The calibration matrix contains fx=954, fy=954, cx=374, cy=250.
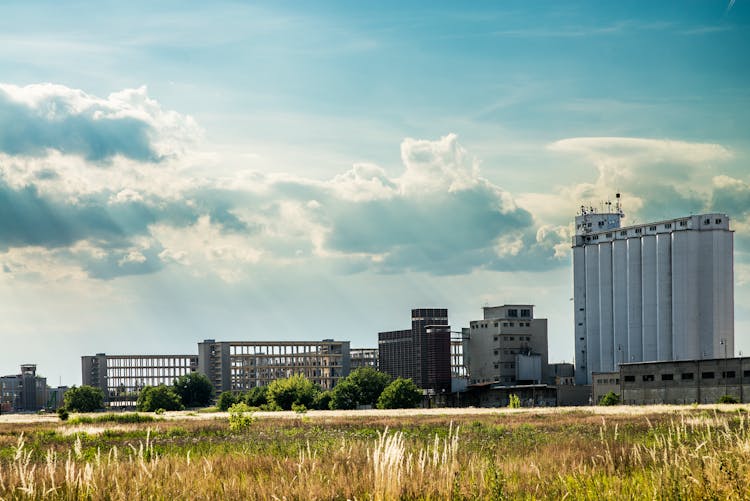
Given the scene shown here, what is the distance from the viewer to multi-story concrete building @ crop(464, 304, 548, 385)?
586ft

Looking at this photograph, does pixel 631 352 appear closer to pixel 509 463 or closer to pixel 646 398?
pixel 646 398

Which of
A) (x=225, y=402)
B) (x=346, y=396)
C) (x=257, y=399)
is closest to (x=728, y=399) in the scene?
(x=346, y=396)

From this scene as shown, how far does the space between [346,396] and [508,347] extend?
3816 centimetres

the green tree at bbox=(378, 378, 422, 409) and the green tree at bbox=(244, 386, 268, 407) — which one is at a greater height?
the green tree at bbox=(378, 378, 422, 409)

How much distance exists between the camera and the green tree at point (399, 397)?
146375 mm

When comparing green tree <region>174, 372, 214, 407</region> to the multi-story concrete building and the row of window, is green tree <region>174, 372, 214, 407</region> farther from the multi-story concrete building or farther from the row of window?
the row of window

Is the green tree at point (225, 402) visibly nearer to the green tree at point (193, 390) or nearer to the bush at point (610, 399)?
the green tree at point (193, 390)

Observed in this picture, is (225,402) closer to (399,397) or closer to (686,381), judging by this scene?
(399,397)

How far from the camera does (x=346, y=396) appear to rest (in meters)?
158

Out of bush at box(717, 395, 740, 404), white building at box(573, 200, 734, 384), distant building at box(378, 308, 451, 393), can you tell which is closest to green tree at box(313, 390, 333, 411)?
distant building at box(378, 308, 451, 393)

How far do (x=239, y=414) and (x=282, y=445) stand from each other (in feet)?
91.0

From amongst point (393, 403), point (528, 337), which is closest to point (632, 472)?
point (393, 403)

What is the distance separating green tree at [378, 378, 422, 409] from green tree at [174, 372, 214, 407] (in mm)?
59935

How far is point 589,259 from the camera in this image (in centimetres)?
16575
